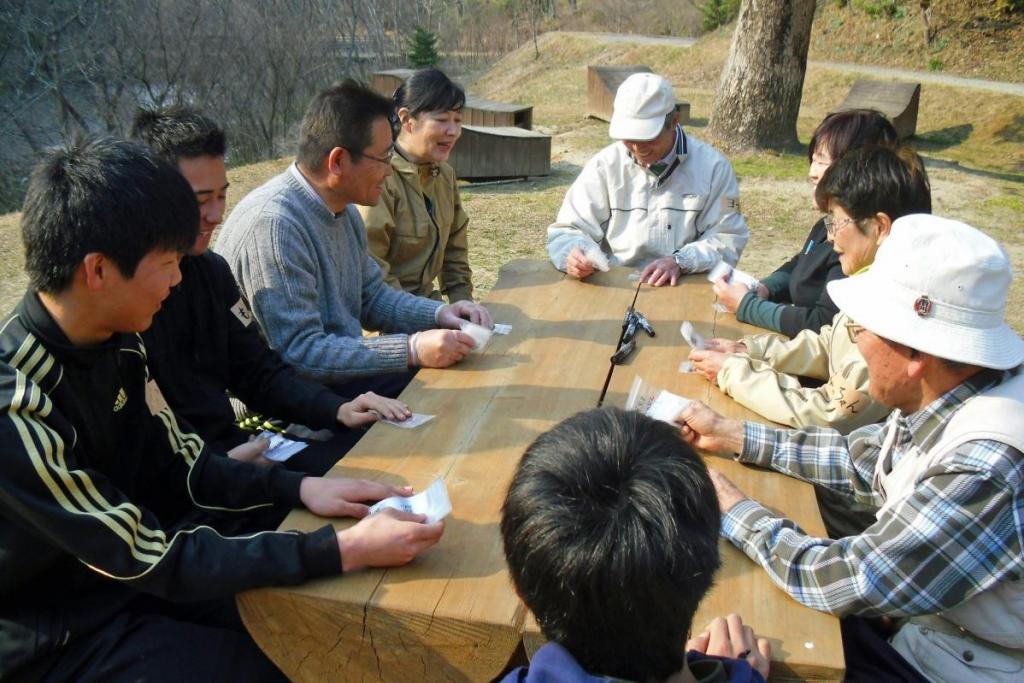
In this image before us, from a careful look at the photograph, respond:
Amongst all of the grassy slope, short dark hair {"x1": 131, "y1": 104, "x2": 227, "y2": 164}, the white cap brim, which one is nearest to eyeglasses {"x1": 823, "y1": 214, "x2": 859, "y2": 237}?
the white cap brim

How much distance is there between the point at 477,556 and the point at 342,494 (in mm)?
378

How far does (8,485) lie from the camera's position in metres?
1.57

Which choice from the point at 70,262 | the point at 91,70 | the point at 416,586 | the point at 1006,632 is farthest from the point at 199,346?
the point at 91,70

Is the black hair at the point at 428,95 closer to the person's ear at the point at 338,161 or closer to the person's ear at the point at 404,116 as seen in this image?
the person's ear at the point at 404,116

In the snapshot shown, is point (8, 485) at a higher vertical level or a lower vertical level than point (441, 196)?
higher

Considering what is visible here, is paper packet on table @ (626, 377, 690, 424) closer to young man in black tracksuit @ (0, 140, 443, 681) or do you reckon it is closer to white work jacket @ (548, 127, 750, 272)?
young man in black tracksuit @ (0, 140, 443, 681)

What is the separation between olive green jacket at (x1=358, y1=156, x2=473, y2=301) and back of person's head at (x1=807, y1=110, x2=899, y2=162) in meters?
1.86

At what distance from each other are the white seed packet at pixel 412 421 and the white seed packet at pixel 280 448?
47 centimetres

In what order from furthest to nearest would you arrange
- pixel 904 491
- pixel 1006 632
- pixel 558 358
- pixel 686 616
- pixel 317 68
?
pixel 317 68
pixel 558 358
pixel 904 491
pixel 1006 632
pixel 686 616

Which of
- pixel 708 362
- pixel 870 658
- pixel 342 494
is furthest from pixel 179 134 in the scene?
pixel 870 658

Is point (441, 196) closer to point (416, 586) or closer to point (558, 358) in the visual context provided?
point (558, 358)

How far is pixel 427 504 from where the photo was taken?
Answer: 191 cm

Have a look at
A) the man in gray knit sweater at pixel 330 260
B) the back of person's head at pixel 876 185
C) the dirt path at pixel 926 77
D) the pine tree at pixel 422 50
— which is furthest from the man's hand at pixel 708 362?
the pine tree at pixel 422 50

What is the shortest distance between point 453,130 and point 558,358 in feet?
5.41
